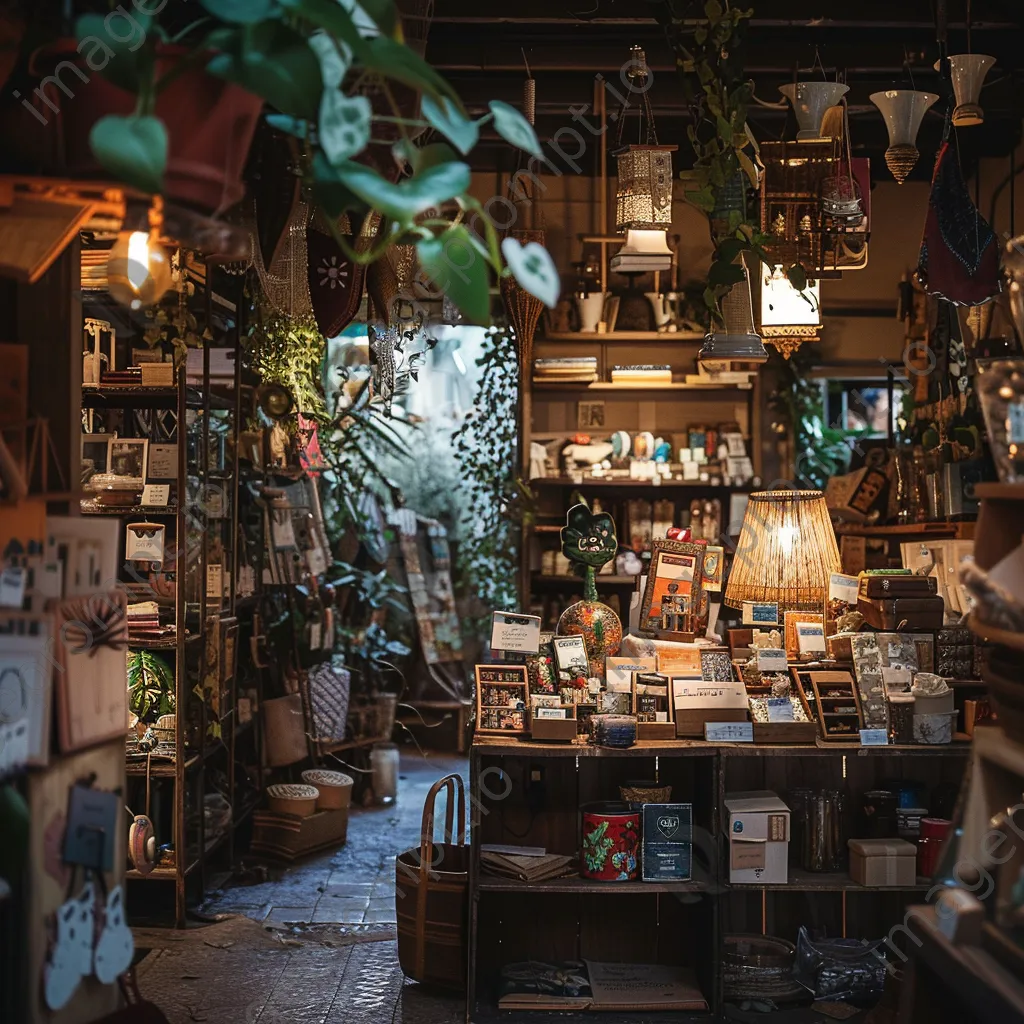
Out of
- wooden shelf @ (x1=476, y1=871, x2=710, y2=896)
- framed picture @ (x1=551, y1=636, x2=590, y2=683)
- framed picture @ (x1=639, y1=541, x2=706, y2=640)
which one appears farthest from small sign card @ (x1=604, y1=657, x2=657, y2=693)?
wooden shelf @ (x1=476, y1=871, x2=710, y2=896)

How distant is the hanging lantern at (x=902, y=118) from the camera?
4.56 m

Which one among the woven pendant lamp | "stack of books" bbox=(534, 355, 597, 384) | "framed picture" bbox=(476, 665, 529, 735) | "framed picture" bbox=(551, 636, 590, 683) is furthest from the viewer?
"stack of books" bbox=(534, 355, 597, 384)

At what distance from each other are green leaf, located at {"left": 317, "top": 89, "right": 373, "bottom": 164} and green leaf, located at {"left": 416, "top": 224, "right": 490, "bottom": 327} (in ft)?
0.42

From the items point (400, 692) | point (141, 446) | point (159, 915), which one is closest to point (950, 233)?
point (141, 446)

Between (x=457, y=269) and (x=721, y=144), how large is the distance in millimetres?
2629

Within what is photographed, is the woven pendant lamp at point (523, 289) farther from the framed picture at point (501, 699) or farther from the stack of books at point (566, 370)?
the framed picture at point (501, 699)

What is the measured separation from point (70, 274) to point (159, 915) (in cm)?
390

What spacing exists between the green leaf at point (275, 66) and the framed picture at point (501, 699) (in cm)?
293

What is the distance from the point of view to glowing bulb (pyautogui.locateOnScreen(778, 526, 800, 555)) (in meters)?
4.15

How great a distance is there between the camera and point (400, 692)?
8031 mm

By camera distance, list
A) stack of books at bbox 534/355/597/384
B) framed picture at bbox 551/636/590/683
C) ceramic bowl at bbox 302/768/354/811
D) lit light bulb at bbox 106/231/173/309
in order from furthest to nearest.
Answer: stack of books at bbox 534/355/597/384 < ceramic bowl at bbox 302/768/354/811 < framed picture at bbox 551/636/590/683 < lit light bulb at bbox 106/231/173/309

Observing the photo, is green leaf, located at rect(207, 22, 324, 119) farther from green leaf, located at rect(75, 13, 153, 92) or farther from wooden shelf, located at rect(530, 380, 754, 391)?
wooden shelf, located at rect(530, 380, 754, 391)

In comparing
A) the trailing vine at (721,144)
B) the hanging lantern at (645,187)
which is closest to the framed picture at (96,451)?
the hanging lantern at (645,187)

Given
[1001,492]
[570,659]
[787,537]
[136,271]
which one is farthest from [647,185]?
[136,271]
